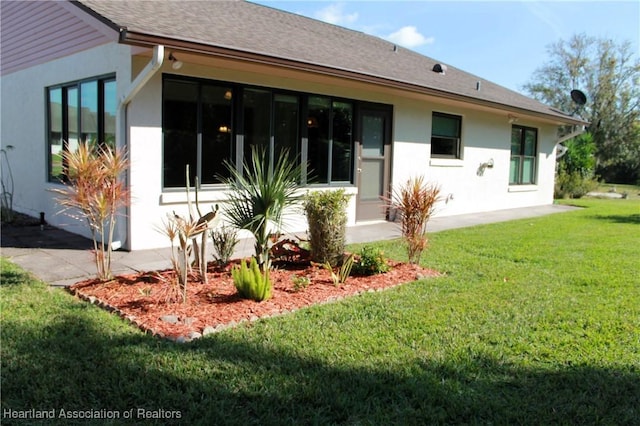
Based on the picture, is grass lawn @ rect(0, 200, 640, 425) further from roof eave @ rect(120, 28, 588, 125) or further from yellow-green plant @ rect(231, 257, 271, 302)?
roof eave @ rect(120, 28, 588, 125)

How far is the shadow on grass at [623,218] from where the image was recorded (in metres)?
12.3

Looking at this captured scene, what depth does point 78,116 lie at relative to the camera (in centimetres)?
851

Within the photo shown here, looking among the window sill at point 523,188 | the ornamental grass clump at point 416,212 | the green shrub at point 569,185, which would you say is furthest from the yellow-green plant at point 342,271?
the green shrub at point 569,185

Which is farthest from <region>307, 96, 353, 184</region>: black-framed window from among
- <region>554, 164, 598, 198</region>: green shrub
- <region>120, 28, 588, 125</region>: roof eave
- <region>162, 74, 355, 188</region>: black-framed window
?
<region>554, 164, 598, 198</region>: green shrub

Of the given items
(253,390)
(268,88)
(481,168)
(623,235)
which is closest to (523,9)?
(481,168)

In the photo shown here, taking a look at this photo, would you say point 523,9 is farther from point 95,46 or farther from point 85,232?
point 85,232

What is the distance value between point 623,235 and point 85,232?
9.91m

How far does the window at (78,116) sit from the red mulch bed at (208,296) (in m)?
2.74

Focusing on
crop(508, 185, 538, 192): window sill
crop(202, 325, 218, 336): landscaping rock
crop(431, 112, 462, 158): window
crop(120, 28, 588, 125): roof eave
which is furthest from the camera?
crop(508, 185, 538, 192): window sill

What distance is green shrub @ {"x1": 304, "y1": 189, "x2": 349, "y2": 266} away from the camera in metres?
6.18

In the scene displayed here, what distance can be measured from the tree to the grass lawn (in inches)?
1441

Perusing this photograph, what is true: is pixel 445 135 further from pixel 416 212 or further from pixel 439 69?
pixel 416 212

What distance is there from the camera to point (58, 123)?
920 cm

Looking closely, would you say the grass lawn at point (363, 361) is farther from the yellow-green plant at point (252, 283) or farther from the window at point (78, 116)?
the window at point (78, 116)
